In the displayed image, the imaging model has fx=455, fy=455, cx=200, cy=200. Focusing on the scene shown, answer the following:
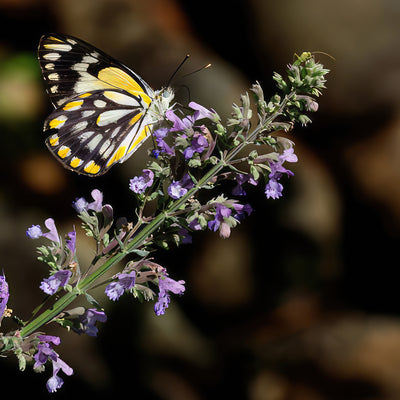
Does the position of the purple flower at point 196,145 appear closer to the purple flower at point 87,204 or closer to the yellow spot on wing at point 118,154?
the purple flower at point 87,204

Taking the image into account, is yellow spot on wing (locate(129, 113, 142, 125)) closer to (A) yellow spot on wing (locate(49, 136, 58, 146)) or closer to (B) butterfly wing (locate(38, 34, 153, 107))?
(B) butterfly wing (locate(38, 34, 153, 107))

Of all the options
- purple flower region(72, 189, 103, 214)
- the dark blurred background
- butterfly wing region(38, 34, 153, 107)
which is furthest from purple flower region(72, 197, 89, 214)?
the dark blurred background

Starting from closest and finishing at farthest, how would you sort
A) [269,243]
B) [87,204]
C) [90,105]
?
1. [87,204]
2. [90,105]
3. [269,243]

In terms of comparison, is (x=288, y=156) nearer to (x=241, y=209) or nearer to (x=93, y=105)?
(x=241, y=209)

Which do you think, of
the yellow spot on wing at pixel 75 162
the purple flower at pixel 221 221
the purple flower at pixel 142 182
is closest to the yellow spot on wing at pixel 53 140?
the yellow spot on wing at pixel 75 162

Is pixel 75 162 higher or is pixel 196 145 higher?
pixel 196 145

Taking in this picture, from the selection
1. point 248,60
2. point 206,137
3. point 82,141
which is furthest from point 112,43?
point 206,137

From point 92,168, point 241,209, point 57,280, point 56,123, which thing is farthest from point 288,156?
point 56,123
